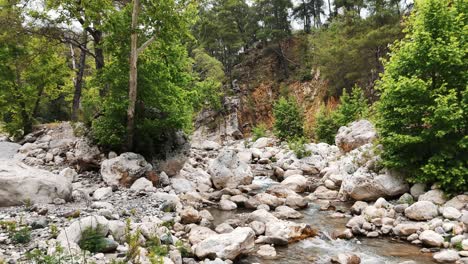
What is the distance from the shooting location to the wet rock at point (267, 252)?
8008 millimetres

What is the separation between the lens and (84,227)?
6.52 meters

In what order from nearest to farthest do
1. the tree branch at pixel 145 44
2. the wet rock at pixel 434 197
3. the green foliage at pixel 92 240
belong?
the green foliage at pixel 92 240, the wet rock at pixel 434 197, the tree branch at pixel 145 44

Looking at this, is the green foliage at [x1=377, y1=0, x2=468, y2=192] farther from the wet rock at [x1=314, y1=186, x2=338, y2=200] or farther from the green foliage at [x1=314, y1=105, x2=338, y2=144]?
the green foliage at [x1=314, y1=105, x2=338, y2=144]

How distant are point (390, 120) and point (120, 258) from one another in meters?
9.71

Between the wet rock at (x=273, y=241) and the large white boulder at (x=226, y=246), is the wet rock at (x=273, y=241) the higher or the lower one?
the lower one

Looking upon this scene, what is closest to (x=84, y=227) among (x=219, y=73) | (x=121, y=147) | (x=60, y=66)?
(x=121, y=147)

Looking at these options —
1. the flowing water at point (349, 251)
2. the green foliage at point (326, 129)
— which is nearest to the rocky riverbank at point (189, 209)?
the flowing water at point (349, 251)

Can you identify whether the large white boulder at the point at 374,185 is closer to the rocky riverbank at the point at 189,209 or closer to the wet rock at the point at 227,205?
the rocky riverbank at the point at 189,209

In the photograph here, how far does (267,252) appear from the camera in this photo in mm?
8156

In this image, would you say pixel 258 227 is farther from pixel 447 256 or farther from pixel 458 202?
pixel 458 202

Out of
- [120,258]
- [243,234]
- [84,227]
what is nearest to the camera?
[120,258]

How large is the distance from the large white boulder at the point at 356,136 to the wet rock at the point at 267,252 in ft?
36.4

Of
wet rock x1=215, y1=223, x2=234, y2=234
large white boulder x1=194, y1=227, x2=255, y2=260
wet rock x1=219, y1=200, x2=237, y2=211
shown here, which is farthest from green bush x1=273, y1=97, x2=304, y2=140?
large white boulder x1=194, y1=227, x2=255, y2=260

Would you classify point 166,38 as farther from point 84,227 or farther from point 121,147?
point 84,227
